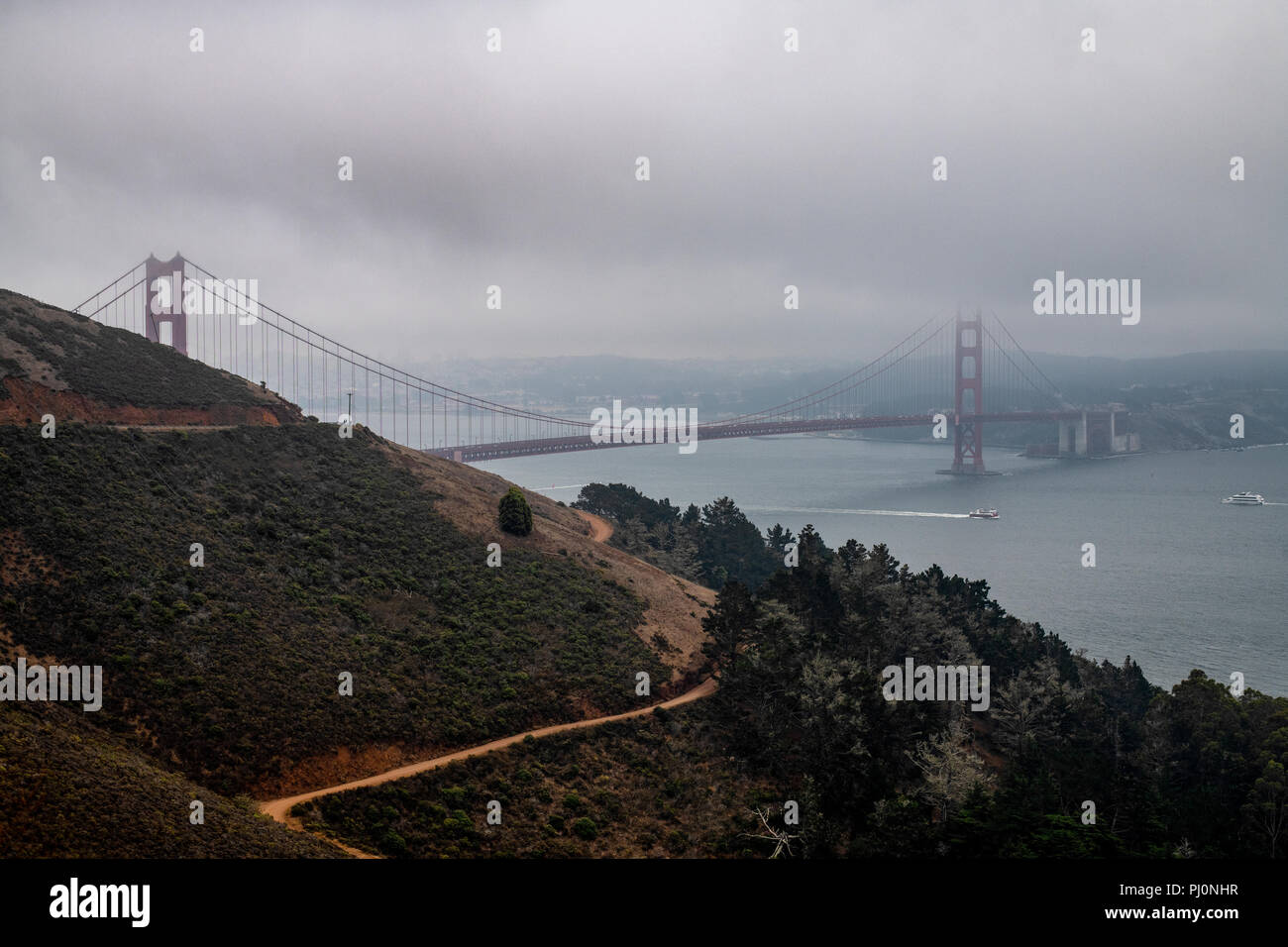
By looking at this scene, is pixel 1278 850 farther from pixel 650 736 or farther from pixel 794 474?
pixel 794 474

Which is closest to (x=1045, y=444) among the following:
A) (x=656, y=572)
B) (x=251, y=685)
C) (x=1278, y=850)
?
(x=656, y=572)

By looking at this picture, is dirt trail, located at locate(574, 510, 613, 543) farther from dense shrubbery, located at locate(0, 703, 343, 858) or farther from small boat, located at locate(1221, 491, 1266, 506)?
small boat, located at locate(1221, 491, 1266, 506)

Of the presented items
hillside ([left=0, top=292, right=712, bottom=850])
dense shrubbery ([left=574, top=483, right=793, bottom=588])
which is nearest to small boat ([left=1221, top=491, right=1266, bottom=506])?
dense shrubbery ([left=574, top=483, right=793, bottom=588])

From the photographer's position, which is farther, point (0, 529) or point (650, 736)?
point (650, 736)

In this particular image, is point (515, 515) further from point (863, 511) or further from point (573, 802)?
point (863, 511)
